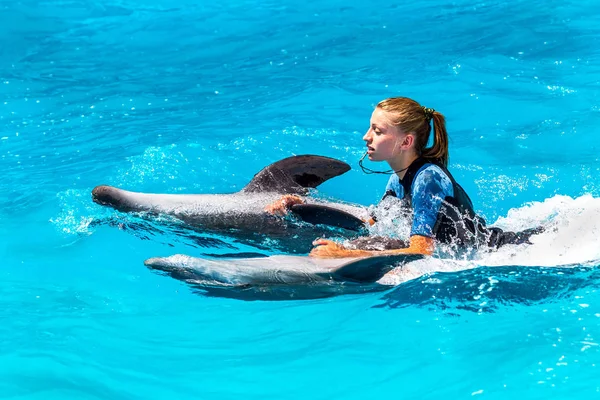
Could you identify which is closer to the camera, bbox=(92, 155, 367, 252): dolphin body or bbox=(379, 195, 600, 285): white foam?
bbox=(379, 195, 600, 285): white foam

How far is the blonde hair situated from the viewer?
17.4 ft

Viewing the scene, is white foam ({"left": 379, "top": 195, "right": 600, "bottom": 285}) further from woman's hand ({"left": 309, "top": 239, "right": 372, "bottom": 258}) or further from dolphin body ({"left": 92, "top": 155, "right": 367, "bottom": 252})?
dolphin body ({"left": 92, "top": 155, "right": 367, "bottom": 252})

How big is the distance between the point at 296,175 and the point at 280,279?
5.17ft

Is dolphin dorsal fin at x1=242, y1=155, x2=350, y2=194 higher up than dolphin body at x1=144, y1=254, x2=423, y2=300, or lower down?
higher up

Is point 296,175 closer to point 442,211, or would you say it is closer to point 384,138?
point 384,138

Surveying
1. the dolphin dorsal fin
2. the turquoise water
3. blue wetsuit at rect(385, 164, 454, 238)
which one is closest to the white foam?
the turquoise water

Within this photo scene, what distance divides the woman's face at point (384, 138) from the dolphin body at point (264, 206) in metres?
0.78

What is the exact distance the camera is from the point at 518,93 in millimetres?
9125

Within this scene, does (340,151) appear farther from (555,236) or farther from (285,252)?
(555,236)

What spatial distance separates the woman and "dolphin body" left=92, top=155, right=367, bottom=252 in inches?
27.9

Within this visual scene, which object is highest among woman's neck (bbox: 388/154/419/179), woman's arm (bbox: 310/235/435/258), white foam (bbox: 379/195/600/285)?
woman's neck (bbox: 388/154/419/179)

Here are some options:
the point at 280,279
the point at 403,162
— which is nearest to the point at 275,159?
the point at 403,162

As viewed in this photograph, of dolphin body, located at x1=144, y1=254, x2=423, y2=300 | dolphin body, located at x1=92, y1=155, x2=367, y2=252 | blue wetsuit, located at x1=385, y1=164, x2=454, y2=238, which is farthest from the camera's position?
dolphin body, located at x1=92, y1=155, x2=367, y2=252

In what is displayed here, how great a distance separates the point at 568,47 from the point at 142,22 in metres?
6.38
